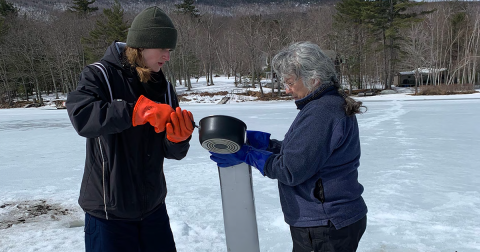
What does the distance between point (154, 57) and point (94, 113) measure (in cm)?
44

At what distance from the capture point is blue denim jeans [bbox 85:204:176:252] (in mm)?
1541

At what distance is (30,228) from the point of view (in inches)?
114

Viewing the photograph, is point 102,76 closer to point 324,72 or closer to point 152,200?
point 152,200

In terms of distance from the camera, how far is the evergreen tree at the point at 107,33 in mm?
29547

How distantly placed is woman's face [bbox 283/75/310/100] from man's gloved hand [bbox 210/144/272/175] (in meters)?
0.30

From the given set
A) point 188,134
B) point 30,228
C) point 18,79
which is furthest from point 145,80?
point 18,79

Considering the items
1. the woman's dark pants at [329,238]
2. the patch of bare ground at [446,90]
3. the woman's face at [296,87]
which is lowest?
the patch of bare ground at [446,90]

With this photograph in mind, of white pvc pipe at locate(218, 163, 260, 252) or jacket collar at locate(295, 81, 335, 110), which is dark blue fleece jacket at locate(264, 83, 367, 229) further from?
white pvc pipe at locate(218, 163, 260, 252)

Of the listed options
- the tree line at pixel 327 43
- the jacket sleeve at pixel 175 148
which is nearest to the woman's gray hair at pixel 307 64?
the jacket sleeve at pixel 175 148

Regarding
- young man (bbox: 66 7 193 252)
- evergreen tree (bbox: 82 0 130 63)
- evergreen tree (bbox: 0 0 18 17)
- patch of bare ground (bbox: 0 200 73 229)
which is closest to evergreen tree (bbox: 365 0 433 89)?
evergreen tree (bbox: 82 0 130 63)

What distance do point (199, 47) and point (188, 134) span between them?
4705 cm

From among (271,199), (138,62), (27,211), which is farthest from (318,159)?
(27,211)

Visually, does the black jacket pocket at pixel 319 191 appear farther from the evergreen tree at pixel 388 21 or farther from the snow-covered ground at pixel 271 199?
the evergreen tree at pixel 388 21

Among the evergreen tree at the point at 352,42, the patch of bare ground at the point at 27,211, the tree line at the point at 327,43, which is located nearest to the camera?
the patch of bare ground at the point at 27,211
